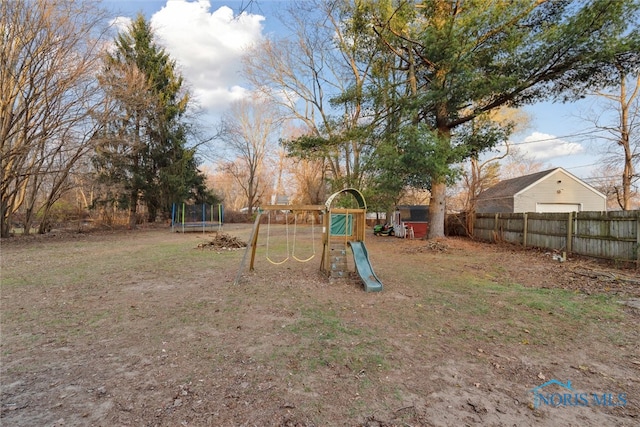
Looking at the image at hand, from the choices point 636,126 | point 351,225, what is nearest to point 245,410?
point 351,225

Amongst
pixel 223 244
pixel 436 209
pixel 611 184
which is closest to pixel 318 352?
pixel 223 244

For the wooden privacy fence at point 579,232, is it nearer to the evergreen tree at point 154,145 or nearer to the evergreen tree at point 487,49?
the evergreen tree at point 487,49

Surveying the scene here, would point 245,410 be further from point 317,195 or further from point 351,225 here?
point 317,195

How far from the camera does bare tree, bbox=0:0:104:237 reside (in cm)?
1039

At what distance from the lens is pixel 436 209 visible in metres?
12.2

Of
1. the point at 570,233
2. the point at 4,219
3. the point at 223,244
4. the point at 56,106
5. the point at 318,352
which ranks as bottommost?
the point at 318,352

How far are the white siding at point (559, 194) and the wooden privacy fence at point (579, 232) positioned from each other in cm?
834

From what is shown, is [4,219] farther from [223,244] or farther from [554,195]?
[554,195]

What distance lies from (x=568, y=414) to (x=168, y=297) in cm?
485

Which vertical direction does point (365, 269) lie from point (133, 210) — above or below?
below

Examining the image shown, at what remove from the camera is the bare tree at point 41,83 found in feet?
34.1

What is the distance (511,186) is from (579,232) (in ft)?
45.4

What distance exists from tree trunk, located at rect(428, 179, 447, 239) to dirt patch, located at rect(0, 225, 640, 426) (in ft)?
20.8

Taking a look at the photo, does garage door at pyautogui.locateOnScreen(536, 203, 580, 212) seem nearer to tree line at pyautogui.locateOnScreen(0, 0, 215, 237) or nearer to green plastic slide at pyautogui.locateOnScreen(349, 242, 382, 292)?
green plastic slide at pyautogui.locateOnScreen(349, 242, 382, 292)
